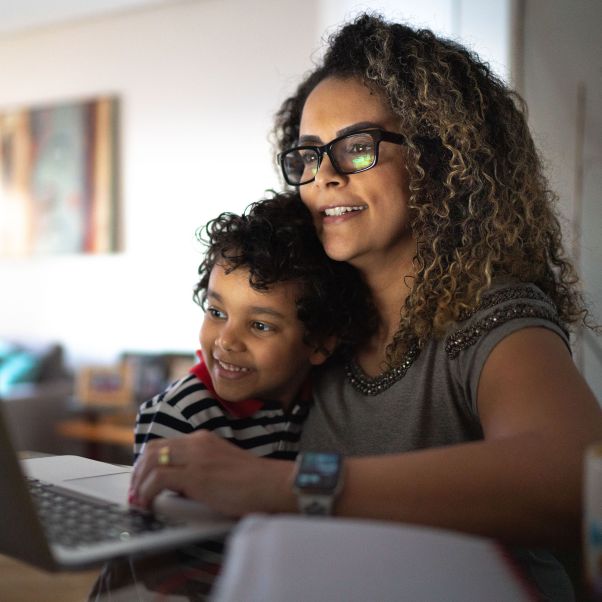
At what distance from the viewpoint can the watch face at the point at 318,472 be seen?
2.79ft

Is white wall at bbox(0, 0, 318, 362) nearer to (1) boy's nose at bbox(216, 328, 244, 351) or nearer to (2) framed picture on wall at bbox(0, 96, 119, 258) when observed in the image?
(2) framed picture on wall at bbox(0, 96, 119, 258)

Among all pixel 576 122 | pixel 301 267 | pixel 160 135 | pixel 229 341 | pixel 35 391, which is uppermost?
pixel 160 135

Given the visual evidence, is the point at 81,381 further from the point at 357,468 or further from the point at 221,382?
the point at 357,468

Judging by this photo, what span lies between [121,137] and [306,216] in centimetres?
444

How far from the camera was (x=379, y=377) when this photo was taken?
4.64 feet

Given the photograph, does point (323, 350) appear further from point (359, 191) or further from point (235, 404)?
point (359, 191)

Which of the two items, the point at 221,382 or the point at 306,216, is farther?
the point at 306,216

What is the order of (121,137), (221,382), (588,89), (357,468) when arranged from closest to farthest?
(357,468), (221,382), (588,89), (121,137)

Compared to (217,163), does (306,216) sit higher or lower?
lower

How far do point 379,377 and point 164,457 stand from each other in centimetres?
57

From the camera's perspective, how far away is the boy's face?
57.1 inches

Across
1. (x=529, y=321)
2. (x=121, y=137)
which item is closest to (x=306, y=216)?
(x=529, y=321)

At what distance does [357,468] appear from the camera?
0.88 meters

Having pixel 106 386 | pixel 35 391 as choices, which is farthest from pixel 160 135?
pixel 35 391
